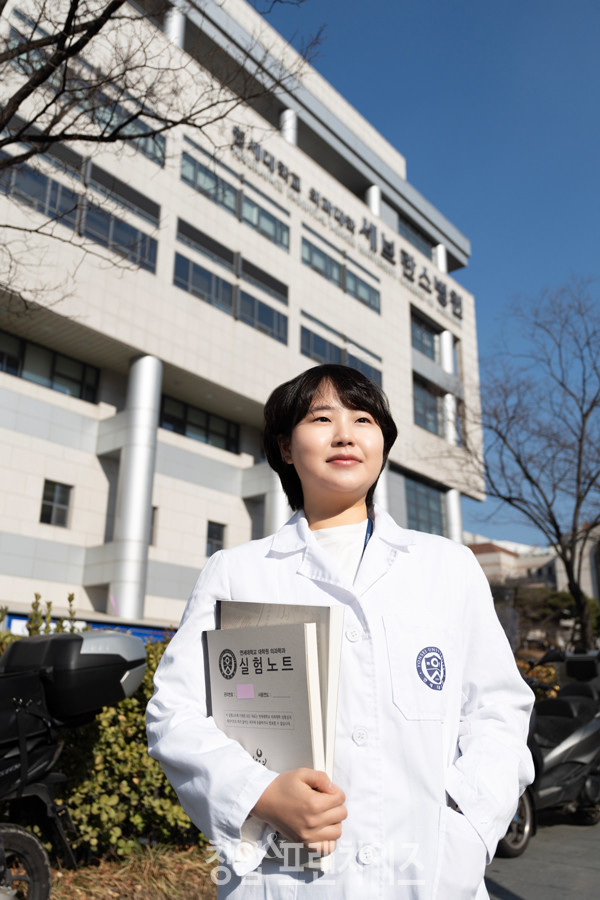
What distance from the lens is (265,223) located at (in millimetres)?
28203

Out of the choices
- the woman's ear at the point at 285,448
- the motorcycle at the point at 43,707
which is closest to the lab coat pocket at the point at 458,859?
the woman's ear at the point at 285,448

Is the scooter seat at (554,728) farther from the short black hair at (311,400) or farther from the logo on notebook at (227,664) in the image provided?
the logo on notebook at (227,664)

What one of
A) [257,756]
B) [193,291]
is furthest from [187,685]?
[193,291]

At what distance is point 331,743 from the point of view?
1.31 meters

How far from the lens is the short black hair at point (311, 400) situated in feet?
6.03

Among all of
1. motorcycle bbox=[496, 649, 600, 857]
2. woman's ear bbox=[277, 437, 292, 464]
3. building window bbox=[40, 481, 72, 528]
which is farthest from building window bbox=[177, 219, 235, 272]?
woman's ear bbox=[277, 437, 292, 464]

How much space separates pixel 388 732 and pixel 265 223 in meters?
28.6

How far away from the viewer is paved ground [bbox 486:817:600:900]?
412 cm

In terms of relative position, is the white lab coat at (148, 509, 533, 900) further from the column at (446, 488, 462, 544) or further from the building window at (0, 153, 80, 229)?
the column at (446, 488, 462, 544)

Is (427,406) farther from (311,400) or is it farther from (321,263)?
(311,400)

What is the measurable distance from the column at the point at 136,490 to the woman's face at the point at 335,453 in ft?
60.2

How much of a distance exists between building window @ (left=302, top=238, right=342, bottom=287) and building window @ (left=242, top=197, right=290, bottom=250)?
1.26 m

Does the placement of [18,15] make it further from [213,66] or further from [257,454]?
[257,454]

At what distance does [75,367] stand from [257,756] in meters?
22.2
